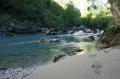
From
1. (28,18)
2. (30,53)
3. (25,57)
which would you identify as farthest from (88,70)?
(28,18)

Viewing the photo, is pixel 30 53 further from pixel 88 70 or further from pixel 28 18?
pixel 28 18

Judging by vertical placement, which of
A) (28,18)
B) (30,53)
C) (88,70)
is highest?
(28,18)

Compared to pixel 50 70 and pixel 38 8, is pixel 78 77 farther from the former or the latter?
pixel 38 8

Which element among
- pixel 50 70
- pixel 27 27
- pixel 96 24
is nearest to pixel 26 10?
pixel 27 27

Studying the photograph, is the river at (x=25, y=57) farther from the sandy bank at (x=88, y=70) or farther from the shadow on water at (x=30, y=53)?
the sandy bank at (x=88, y=70)

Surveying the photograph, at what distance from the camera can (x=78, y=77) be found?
8.28m

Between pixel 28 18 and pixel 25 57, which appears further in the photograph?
pixel 28 18

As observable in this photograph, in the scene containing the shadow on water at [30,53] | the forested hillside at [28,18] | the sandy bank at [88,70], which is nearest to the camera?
the sandy bank at [88,70]

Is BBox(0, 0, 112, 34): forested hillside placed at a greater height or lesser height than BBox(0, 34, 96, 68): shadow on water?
greater

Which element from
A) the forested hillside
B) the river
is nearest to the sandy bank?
the river

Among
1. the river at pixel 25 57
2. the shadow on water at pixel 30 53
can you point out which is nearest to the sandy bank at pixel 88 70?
the river at pixel 25 57

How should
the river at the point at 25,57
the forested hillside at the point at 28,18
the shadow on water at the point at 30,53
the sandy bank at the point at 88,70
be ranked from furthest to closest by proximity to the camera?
1. the forested hillside at the point at 28,18
2. the shadow on water at the point at 30,53
3. the river at the point at 25,57
4. the sandy bank at the point at 88,70

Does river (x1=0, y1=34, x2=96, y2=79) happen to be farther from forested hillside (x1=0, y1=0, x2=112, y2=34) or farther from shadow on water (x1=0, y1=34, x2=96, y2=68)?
forested hillside (x1=0, y1=0, x2=112, y2=34)

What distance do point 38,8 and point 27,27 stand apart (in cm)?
1798
